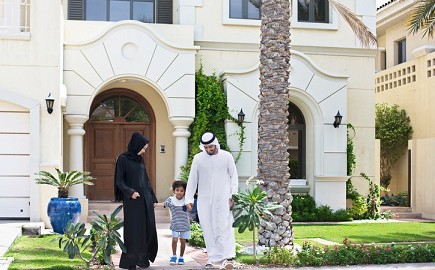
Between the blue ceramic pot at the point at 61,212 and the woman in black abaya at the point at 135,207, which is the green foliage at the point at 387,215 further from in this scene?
the woman in black abaya at the point at 135,207

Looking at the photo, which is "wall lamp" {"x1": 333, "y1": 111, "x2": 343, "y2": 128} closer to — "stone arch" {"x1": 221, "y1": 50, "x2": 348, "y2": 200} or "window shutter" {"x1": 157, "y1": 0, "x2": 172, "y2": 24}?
"stone arch" {"x1": 221, "y1": 50, "x2": 348, "y2": 200}

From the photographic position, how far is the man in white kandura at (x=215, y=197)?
10633mm

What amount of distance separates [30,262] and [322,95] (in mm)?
11302

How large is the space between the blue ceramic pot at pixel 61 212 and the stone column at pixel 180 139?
14.3 ft

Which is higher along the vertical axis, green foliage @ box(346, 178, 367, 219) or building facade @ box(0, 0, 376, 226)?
building facade @ box(0, 0, 376, 226)

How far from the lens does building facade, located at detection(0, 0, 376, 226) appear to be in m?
18.6

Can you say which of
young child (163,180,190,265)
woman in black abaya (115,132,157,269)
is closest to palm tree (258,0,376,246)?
young child (163,180,190,265)

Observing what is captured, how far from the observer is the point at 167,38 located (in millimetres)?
19281

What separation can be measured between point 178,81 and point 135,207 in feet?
29.3

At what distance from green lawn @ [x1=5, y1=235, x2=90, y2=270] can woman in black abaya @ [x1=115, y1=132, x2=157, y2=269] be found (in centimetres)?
77

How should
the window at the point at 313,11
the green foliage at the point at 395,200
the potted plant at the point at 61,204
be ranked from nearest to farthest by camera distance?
the potted plant at the point at 61,204, the window at the point at 313,11, the green foliage at the point at 395,200

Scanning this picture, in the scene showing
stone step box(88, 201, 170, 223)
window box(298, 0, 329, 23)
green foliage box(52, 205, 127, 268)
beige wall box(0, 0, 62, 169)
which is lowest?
stone step box(88, 201, 170, 223)

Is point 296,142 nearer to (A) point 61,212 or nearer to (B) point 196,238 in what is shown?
(B) point 196,238

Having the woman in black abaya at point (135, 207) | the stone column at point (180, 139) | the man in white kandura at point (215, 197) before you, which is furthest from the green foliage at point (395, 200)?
the woman in black abaya at point (135, 207)
